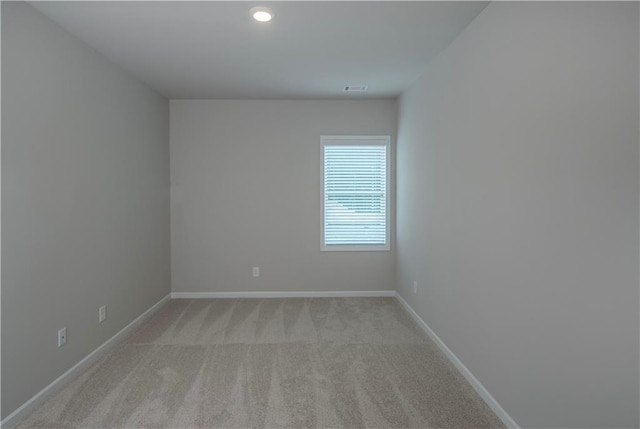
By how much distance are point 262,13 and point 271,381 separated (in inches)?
102

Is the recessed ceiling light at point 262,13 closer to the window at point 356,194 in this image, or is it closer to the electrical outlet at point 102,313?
the window at point 356,194

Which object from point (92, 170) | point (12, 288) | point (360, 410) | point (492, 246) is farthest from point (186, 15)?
point (360, 410)

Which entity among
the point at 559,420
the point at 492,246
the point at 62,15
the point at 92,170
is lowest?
the point at 559,420

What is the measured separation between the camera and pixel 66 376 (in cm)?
247

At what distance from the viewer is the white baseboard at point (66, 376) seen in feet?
6.70

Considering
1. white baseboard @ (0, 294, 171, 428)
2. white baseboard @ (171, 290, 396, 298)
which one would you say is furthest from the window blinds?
white baseboard @ (0, 294, 171, 428)

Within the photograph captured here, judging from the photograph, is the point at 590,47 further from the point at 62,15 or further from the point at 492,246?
the point at 62,15

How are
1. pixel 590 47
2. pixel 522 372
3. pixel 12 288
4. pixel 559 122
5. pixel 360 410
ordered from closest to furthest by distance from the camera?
pixel 590 47 → pixel 559 122 → pixel 522 372 → pixel 12 288 → pixel 360 410

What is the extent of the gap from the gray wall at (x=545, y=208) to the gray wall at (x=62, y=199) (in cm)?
295

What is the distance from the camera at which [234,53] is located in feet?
9.75

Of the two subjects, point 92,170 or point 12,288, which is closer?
point 12,288

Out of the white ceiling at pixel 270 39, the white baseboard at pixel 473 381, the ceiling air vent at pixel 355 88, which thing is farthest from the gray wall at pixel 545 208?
the ceiling air vent at pixel 355 88

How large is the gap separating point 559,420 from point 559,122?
1413 millimetres

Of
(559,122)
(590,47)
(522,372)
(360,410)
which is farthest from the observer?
(360,410)
